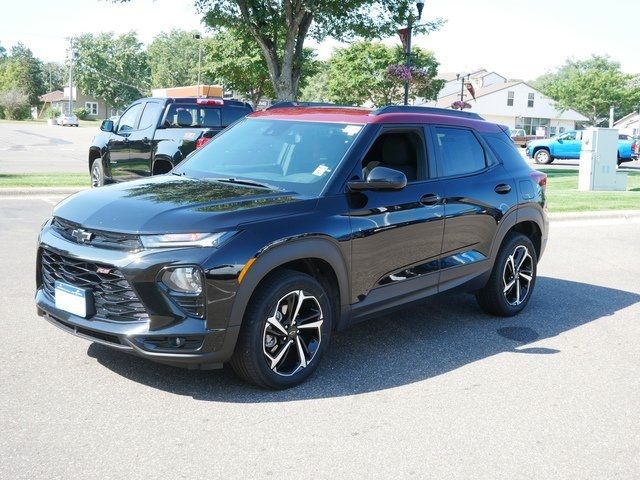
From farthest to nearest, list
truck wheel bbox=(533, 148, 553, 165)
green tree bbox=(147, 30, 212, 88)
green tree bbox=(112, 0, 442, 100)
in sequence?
1. green tree bbox=(147, 30, 212, 88)
2. truck wheel bbox=(533, 148, 553, 165)
3. green tree bbox=(112, 0, 442, 100)

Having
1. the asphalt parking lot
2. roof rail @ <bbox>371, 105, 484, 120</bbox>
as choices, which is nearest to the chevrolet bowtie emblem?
the asphalt parking lot

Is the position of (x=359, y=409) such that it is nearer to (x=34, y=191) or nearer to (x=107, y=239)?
(x=107, y=239)

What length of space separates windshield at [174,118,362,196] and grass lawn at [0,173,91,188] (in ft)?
33.0

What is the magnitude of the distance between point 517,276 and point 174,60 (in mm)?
124002

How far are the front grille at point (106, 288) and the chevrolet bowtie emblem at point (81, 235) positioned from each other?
12cm

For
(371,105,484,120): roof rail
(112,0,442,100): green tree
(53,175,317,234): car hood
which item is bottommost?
(53,175,317,234): car hood

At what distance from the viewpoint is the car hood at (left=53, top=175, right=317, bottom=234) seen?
13.4ft

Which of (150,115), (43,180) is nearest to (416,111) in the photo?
(150,115)

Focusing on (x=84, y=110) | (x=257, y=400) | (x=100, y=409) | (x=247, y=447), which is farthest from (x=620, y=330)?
(x=84, y=110)

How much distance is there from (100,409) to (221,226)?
1.25 meters

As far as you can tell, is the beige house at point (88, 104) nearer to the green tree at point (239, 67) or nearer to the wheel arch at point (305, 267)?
the green tree at point (239, 67)

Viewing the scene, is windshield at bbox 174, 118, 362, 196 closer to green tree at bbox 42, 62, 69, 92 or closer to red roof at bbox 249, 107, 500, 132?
red roof at bbox 249, 107, 500, 132

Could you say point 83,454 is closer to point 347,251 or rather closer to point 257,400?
point 257,400

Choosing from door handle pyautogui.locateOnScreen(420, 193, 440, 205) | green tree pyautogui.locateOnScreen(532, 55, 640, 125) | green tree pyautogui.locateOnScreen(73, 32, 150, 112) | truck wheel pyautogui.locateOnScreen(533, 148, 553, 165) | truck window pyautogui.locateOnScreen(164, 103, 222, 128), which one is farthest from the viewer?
green tree pyautogui.locateOnScreen(73, 32, 150, 112)
